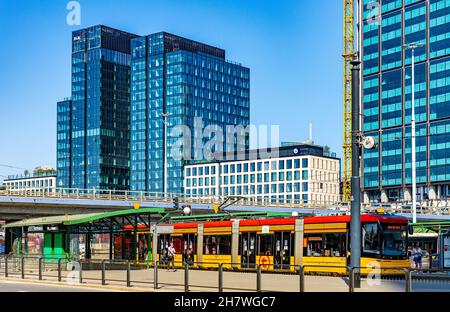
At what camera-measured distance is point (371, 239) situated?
125 ft

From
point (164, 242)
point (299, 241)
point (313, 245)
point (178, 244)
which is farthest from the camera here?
point (164, 242)

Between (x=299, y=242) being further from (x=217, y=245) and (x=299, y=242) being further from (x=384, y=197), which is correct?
(x=384, y=197)

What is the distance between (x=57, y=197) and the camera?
80.4 meters

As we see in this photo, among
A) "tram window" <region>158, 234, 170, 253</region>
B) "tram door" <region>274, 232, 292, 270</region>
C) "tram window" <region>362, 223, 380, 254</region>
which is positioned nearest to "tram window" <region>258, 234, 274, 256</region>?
"tram door" <region>274, 232, 292, 270</region>

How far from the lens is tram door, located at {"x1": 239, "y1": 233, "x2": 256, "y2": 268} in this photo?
4456cm

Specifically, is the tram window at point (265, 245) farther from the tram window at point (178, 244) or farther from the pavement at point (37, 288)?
the pavement at point (37, 288)

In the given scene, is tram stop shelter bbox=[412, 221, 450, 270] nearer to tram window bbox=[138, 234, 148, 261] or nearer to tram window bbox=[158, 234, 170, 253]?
tram window bbox=[158, 234, 170, 253]

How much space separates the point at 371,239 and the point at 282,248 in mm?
5803

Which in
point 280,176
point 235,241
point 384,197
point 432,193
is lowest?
point 235,241

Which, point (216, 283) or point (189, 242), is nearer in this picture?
point (216, 283)

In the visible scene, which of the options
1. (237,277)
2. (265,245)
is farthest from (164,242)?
(237,277)

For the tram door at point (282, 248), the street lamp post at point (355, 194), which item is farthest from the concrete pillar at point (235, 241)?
the street lamp post at point (355, 194)
